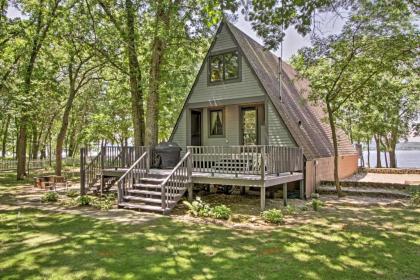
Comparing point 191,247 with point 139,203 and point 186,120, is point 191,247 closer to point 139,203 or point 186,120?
point 139,203

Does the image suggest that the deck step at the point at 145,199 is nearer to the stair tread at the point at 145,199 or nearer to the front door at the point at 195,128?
the stair tread at the point at 145,199

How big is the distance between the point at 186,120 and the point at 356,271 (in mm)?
11787

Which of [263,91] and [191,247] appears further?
[263,91]

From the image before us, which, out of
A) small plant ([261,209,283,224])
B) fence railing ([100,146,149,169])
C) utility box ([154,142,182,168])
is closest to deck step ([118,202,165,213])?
fence railing ([100,146,149,169])

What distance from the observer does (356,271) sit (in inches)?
198

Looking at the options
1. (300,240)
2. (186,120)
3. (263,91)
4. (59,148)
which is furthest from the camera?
(59,148)

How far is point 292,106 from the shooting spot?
15.2 metres

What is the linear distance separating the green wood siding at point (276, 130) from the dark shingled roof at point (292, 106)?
204 mm

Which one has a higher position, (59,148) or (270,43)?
(270,43)

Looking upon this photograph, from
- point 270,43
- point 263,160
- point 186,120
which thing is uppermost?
point 270,43

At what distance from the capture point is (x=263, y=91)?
1317 centimetres

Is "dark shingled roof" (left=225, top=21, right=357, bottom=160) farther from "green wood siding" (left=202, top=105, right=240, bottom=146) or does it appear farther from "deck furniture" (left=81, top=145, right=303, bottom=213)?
"green wood siding" (left=202, top=105, right=240, bottom=146)

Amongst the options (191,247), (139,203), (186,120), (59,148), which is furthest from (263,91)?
(59,148)

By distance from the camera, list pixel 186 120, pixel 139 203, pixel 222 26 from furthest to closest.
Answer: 1. pixel 186 120
2. pixel 222 26
3. pixel 139 203
